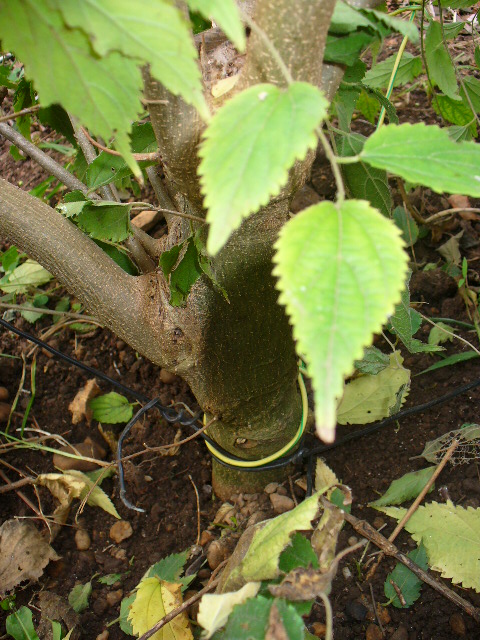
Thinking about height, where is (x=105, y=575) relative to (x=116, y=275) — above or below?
below

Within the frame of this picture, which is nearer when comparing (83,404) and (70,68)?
(70,68)

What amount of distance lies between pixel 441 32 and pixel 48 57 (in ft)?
2.71

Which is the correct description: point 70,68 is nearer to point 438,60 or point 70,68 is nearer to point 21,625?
point 438,60

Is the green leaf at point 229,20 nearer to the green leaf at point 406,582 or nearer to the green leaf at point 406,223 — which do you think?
the green leaf at point 406,582

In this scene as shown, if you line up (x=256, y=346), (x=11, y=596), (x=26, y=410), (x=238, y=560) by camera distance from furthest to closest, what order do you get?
(x=26, y=410)
(x=11, y=596)
(x=256, y=346)
(x=238, y=560)

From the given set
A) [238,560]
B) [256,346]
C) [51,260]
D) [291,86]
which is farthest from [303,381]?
[291,86]

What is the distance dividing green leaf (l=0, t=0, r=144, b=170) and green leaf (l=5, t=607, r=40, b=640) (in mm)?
1048

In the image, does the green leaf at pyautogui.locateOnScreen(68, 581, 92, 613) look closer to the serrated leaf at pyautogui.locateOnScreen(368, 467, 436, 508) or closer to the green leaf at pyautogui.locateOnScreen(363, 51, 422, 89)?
the serrated leaf at pyautogui.locateOnScreen(368, 467, 436, 508)

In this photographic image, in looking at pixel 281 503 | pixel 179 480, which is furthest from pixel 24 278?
pixel 281 503

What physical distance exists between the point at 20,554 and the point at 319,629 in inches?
26.1

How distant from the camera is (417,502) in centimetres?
116

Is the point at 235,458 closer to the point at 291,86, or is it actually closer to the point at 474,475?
the point at 474,475

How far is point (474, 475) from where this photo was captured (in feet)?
3.98

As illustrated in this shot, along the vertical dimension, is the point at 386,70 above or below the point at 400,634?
above
